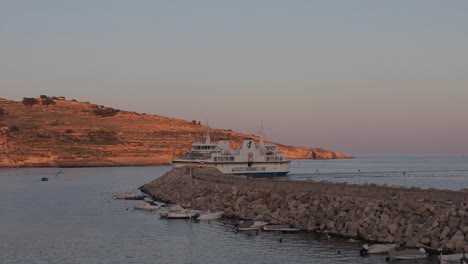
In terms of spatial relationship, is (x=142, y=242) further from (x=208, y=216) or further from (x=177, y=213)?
(x=177, y=213)

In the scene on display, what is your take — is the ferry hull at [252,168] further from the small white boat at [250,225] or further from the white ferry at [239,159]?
the small white boat at [250,225]

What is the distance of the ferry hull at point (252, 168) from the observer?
110500 millimetres

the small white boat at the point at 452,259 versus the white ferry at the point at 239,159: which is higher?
Answer: the white ferry at the point at 239,159

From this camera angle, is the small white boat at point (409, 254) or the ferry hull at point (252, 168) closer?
the small white boat at point (409, 254)

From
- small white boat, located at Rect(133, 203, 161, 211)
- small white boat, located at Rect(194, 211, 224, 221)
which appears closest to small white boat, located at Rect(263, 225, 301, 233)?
small white boat, located at Rect(194, 211, 224, 221)

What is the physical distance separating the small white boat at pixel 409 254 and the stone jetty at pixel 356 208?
4.28 ft

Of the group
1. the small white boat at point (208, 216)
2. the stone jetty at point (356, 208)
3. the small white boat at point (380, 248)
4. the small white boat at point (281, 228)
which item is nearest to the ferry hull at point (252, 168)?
the stone jetty at point (356, 208)

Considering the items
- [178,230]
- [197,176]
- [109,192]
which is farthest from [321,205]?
[109,192]

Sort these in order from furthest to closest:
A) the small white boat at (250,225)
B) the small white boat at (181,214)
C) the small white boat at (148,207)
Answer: the small white boat at (148,207) → the small white boat at (181,214) → the small white boat at (250,225)

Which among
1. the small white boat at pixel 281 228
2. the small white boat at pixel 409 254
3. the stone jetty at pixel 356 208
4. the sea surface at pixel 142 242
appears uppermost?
the stone jetty at pixel 356 208

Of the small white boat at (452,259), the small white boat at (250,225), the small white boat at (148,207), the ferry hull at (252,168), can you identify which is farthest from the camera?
the ferry hull at (252,168)

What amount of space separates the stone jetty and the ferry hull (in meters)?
Answer: 43.5

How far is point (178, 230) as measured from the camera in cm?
5028

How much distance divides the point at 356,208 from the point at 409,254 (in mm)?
9500
